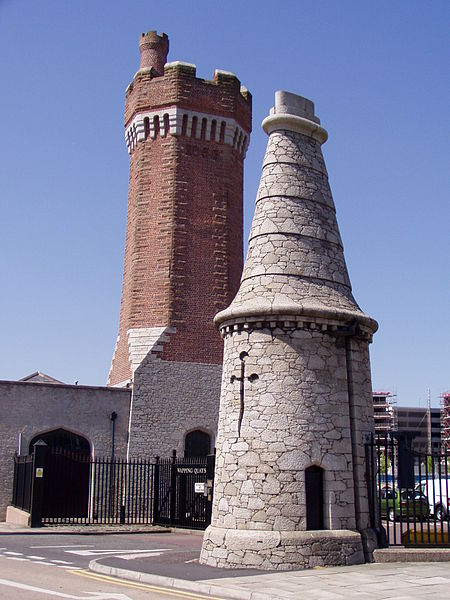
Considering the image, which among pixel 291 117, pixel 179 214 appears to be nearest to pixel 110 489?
pixel 179 214

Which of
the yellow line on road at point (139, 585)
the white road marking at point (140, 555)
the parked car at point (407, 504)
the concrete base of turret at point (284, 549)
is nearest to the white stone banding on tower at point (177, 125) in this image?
the parked car at point (407, 504)

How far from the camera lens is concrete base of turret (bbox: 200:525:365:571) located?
1259 cm

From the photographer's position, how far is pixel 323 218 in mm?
15336

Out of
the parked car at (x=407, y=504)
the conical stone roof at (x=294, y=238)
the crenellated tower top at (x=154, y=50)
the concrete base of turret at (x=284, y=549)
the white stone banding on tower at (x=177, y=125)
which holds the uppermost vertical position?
the crenellated tower top at (x=154, y=50)

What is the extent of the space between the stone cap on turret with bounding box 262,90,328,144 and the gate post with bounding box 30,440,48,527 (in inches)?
475

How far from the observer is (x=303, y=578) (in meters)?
11.3

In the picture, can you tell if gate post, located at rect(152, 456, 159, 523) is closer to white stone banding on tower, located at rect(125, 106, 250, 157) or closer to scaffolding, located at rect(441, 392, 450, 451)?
white stone banding on tower, located at rect(125, 106, 250, 157)

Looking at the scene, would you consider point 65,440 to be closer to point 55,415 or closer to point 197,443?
point 55,415

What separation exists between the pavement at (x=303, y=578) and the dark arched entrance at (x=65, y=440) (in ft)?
37.6

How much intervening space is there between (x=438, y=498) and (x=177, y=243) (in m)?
13.6

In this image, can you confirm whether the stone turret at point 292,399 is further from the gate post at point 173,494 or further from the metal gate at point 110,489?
the gate post at point 173,494

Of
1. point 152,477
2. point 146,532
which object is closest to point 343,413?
point 146,532

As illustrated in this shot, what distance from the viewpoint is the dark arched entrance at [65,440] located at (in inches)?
993

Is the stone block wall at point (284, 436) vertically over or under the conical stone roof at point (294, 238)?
under
